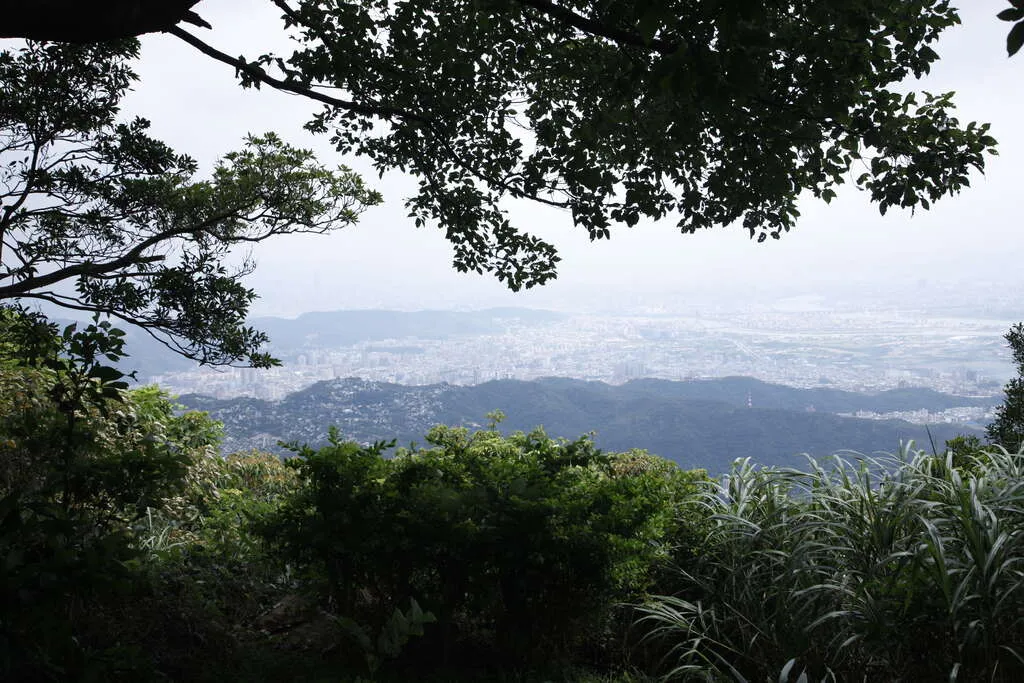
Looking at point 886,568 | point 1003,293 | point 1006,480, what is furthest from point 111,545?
point 1003,293

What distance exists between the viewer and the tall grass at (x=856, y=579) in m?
2.89

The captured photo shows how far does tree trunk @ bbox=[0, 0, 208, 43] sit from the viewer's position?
2.47 metres

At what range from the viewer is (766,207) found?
4.02 meters

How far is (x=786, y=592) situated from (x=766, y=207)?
2.17m

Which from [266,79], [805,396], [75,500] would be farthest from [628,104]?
[805,396]

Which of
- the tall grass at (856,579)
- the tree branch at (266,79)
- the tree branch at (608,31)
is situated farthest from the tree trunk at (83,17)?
the tall grass at (856,579)

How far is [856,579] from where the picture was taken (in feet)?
10.8

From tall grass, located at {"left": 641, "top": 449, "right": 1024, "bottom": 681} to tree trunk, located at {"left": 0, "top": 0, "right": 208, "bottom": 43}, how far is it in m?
3.48

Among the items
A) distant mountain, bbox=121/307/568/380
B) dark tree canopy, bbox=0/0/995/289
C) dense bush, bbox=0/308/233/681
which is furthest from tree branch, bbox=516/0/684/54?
distant mountain, bbox=121/307/568/380

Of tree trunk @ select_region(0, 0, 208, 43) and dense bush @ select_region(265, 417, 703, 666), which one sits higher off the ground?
tree trunk @ select_region(0, 0, 208, 43)

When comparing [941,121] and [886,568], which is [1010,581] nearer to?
[886,568]

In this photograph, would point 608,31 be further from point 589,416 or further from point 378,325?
point 378,325

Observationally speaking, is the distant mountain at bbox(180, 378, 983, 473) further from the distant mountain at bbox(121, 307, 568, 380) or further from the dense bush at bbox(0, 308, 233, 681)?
the distant mountain at bbox(121, 307, 568, 380)

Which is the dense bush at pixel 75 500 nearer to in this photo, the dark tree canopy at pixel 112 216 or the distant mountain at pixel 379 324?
the dark tree canopy at pixel 112 216
